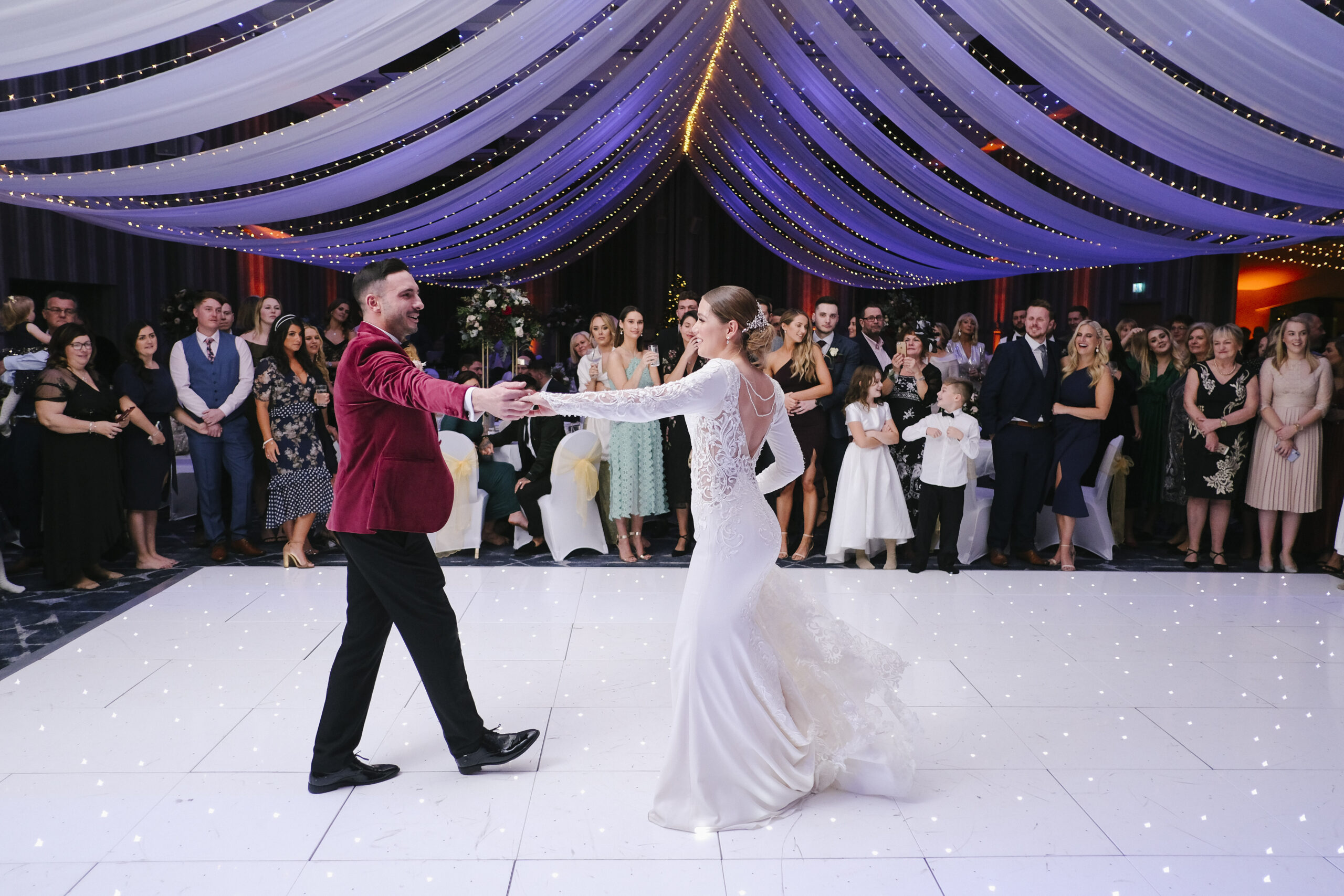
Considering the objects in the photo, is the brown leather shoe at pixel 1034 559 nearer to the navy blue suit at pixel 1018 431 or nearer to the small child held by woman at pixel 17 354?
the navy blue suit at pixel 1018 431

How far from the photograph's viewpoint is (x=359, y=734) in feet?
9.16

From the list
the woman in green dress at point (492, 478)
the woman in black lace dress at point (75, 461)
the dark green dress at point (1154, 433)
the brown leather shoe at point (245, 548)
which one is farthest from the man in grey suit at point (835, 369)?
the woman in black lace dress at point (75, 461)

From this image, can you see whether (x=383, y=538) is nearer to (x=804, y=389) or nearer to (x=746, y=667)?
(x=746, y=667)

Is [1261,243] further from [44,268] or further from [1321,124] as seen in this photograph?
[44,268]

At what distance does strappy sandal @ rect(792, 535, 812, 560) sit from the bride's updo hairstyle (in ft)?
10.8

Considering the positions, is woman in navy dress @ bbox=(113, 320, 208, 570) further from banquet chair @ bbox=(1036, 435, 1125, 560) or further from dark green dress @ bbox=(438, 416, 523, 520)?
banquet chair @ bbox=(1036, 435, 1125, 560)

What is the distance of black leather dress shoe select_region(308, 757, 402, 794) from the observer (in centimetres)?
273

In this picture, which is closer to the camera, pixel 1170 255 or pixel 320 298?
pixel 1170 255

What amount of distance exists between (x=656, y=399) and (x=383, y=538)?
2.91 feet

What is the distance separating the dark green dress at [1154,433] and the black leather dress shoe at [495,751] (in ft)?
16.7

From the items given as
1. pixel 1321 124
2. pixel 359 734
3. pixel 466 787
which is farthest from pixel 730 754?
pixel 1321 124

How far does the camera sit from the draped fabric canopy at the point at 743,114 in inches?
141

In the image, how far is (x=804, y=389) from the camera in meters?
5.85

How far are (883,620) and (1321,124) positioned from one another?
2.73m
